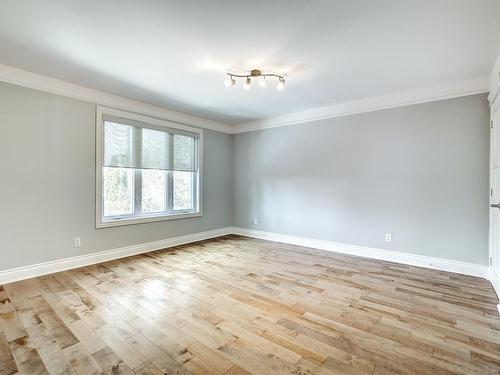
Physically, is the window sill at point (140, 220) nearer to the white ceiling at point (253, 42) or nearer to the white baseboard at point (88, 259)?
the white baseboard at point (88, 259)

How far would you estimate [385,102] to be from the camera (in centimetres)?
387

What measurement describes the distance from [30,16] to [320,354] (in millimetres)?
3411

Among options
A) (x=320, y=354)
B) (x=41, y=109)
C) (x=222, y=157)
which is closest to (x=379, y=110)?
(x=222, y=157)

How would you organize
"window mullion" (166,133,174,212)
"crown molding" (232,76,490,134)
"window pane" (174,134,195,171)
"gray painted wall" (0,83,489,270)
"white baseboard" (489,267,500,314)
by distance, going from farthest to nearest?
"window pane" (174,134,195,171) < "window mullion" (166,133,174,212) < "crown molding" (232,76,490,134) < "gray painted wall" (0,83,489,270) < "white baseboard" (489,267,500,314)

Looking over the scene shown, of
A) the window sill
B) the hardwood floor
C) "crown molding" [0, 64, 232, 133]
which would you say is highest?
"crown molding" [0, 64, 232, 133]

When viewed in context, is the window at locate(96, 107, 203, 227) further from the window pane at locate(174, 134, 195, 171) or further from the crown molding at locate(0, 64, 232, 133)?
the crown molding at locate(0, 64, 232, 133)

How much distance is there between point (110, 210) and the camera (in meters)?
3.95

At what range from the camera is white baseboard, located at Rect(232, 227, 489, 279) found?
3277mm

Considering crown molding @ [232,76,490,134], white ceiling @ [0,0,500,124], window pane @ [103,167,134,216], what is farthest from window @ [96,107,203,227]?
crown molding @ [232,76,490,134]

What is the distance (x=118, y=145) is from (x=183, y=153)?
1.25 meters

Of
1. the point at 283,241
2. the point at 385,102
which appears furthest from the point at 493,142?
the point at 283,241

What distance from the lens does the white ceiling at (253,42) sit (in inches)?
76.0

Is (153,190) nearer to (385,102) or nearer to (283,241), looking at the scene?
(283,241)

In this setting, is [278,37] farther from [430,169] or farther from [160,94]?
[430,169]
